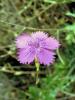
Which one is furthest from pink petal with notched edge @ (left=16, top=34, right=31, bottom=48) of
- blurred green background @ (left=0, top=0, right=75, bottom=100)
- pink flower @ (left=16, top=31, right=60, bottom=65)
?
blurred green background @ (left=0, top=0, right=75, bottom=100)

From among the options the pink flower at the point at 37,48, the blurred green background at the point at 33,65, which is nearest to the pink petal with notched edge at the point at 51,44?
the pink flower at the point at 37,48

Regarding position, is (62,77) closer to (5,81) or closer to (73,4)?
(5,81)

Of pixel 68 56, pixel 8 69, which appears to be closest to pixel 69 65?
pixel 68 56

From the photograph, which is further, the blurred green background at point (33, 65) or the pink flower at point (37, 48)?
the blurred green background at point (33, 65)

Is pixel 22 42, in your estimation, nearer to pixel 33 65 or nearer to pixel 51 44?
pixel 51 44

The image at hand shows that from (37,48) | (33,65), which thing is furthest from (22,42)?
(33,65)

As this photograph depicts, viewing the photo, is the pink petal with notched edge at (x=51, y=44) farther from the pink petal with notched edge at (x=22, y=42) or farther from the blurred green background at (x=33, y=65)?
the blurred green background at (x=33, y=65)
